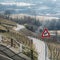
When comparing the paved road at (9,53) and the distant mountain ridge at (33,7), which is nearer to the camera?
the paved road at (9,53)

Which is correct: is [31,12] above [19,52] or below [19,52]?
below

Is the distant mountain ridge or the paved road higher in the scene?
the paved road

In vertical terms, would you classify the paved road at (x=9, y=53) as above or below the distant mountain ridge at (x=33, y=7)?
above

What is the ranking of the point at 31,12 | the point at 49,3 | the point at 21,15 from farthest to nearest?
the point at 49,3 → the point at 31,12 → the point at 21,15

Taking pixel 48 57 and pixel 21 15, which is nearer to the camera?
pixel 48 57

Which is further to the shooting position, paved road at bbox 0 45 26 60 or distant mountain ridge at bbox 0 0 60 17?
distant mountain ridge at bbox 0 0 60 17

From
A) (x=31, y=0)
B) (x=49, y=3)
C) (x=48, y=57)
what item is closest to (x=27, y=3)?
(x=31, y=0)

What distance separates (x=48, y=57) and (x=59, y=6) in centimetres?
4780

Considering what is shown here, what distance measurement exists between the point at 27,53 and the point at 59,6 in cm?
4886

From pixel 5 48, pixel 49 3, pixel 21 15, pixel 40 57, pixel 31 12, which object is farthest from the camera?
pixel 49 3

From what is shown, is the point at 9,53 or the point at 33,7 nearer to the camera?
the point at 9,53

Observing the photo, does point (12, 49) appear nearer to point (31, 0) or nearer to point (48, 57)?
point (48, 57)

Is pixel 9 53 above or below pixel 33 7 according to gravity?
above

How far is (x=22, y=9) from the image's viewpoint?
58.8 meters
